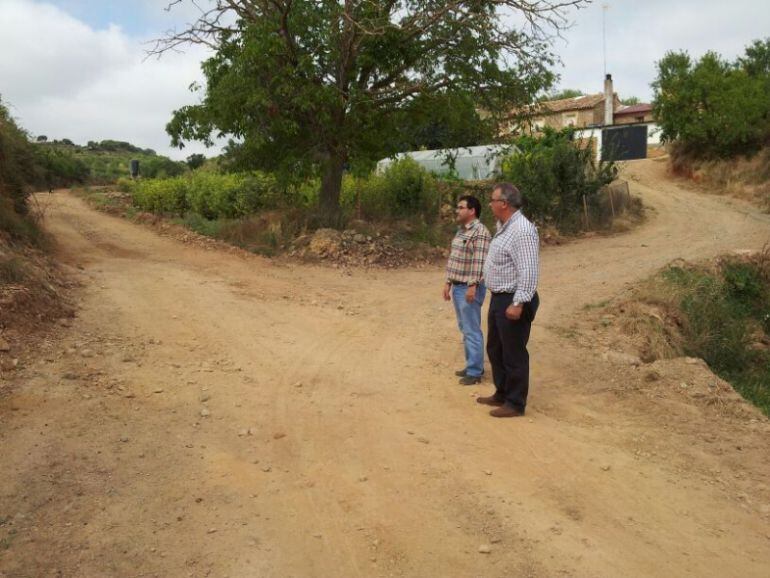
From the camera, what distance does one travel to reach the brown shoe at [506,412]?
18.0ft

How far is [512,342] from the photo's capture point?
543 centimetres

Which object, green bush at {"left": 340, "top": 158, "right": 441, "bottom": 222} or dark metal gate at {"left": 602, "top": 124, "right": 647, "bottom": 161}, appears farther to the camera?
dark metal gate at {"left": 602, "top": 124, "right": 647, "bottom": 161}

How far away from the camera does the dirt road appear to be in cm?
361

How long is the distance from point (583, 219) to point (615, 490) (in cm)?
Result: 1500

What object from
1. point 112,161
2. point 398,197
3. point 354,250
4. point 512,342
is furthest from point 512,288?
point 112,161

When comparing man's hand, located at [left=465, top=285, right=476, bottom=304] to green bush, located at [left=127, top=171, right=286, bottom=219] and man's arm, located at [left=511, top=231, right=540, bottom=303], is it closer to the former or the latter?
man's arm, located at [left=511, top=231, right=540, bottom=303]

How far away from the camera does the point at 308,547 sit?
365 centimetres

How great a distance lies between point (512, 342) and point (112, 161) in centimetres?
4701

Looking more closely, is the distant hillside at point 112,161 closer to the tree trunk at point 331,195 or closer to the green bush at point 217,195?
the green bush at point 217,195

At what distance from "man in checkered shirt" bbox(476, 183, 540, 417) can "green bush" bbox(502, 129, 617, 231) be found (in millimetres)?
12431

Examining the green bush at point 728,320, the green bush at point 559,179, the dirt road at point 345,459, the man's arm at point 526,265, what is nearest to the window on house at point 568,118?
the green bush at point 559,179

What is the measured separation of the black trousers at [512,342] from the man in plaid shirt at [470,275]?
538mm

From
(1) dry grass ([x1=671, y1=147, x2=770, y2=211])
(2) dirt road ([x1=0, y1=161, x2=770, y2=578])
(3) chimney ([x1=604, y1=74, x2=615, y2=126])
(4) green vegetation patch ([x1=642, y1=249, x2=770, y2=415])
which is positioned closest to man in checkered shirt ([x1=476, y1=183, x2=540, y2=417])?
(2) dirt road ([x1=0, y1=161, x2=770, y2=578])

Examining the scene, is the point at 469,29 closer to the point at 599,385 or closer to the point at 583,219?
the point at 583,219
